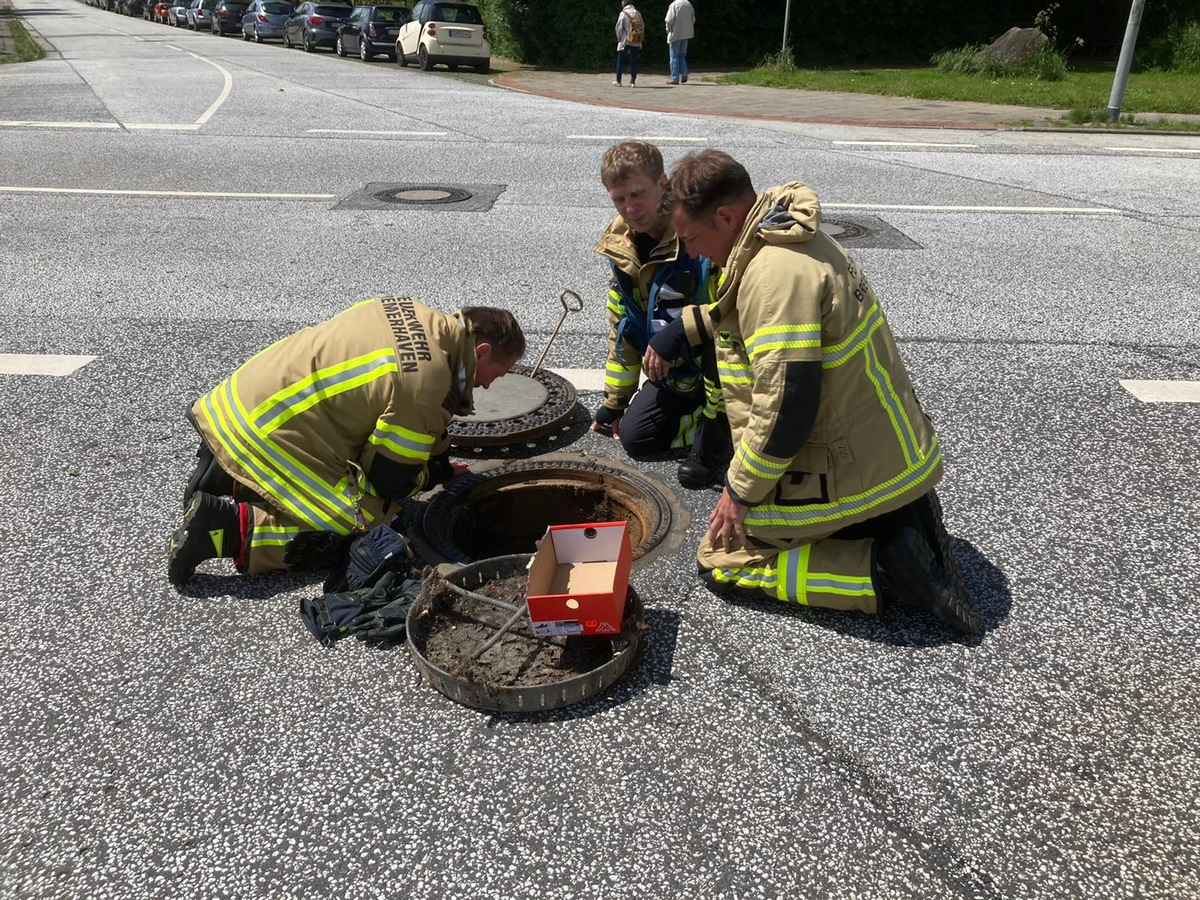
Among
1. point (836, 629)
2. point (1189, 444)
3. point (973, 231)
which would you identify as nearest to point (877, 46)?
point (973, 231)

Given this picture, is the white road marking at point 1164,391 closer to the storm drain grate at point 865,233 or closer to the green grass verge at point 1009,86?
the storm drain grate at point 865,233

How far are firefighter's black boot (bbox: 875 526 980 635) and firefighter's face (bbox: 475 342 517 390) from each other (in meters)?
1.44

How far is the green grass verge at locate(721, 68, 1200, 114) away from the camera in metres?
15.6

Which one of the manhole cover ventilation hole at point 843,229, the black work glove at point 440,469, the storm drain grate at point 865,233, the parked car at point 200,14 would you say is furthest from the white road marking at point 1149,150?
the parked car at point 200,14

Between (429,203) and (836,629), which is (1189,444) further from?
(429,203)

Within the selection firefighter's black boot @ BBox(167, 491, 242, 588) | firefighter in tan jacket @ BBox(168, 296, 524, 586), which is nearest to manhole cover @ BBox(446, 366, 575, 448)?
firefighter in tan jacket @ BBox(168, 296, 524, 586)

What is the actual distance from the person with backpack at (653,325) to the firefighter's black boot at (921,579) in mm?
1123

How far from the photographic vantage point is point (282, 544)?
312 centimetres

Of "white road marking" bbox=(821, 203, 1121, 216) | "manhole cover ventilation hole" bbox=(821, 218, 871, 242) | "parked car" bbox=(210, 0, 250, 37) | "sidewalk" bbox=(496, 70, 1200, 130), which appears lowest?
"manhole cover ventilation hole" bbox=(821, 218, 871, 242)

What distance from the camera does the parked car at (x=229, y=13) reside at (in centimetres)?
3456

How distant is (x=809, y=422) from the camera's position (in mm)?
2664

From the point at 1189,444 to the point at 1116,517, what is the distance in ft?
3.08

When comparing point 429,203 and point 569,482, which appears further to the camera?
point 429,203

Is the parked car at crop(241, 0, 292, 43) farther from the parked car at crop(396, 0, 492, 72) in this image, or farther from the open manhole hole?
the open manhole hole
